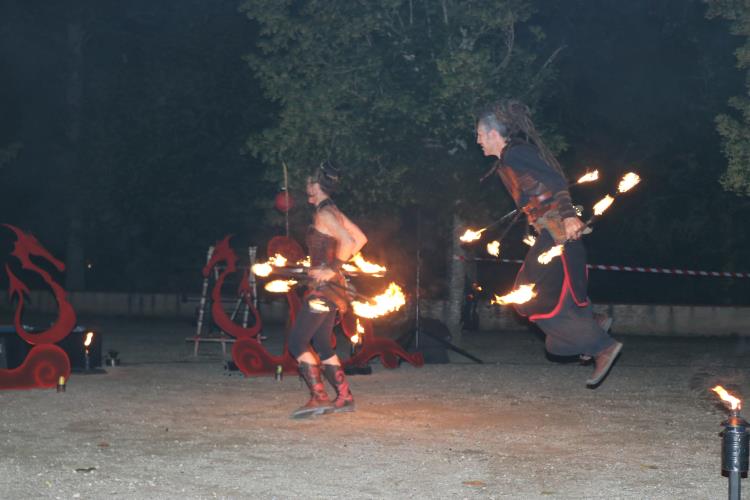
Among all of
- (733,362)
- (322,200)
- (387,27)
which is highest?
(387,27)

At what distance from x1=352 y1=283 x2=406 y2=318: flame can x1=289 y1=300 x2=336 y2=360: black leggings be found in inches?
14.5

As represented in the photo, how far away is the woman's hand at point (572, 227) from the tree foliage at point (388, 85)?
965cm

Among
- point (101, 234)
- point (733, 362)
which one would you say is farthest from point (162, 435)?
point (101, 234)

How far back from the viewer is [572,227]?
7.49m

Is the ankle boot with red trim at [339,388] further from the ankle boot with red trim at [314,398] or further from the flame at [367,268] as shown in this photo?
the flame at [367,268]

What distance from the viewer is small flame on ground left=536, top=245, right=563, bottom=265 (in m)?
7.48

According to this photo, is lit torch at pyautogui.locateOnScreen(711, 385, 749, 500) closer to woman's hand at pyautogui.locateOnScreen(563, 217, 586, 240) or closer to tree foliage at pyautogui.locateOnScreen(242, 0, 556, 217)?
woman's hand at pyautogui.locateOnScreen(563, 217, 586, 240)

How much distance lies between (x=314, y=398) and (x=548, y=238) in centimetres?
422

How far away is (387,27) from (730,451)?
41.9ft

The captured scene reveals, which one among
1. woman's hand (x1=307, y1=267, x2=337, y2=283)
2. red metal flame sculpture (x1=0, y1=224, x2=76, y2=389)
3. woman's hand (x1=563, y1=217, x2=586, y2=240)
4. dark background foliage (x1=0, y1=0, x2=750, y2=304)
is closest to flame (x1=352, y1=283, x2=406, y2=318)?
woman's hand (x1=307, y1=267, x2=337, y2=283)

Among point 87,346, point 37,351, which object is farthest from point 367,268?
point 87,346

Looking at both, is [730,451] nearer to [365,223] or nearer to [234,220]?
[365,223]

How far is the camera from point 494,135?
7738 mm

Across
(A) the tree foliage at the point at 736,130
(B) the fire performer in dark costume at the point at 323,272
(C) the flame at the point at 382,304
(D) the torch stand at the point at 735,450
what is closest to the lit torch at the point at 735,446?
(D) the torch stand at the point at 735,450
